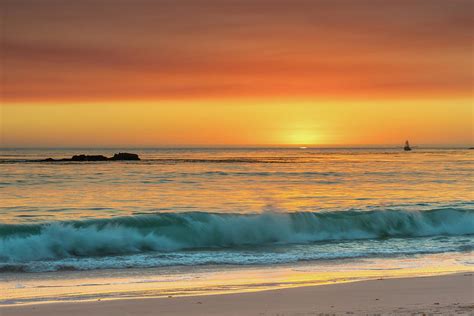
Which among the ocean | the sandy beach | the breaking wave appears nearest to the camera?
the sandy beach

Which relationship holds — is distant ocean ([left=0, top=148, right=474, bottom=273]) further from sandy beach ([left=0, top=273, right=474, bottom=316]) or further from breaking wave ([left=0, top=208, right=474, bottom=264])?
sandy beach ([left=0, top=273, right=474, bottom=316])

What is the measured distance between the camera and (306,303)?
8984 millimetres

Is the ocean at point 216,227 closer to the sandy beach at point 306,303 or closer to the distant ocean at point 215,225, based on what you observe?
the distant ocean at point 215,225

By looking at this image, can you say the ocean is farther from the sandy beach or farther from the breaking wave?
the sandy beach

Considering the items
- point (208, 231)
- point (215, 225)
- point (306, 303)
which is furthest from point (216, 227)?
point (306, 303)

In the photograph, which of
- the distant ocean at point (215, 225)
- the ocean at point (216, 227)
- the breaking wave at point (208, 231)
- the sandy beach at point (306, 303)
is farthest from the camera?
the breaking wave at point (208, 231)

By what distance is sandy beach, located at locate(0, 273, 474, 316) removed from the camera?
832 centimetres

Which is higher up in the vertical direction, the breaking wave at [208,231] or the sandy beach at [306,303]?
the sandy beach at [306,303]

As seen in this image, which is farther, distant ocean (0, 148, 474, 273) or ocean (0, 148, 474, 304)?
→ distant ocean (0, 148, 474, 273)

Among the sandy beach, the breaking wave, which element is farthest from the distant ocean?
the sandy beach

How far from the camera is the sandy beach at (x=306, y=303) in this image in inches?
328

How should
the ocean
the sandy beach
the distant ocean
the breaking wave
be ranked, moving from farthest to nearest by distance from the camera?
the breaking wave, the distant ocean, the ocean, the sandy beach

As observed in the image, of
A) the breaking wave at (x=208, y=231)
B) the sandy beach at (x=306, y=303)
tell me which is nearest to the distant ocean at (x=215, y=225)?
the breaking wave at (x=208, y=231)

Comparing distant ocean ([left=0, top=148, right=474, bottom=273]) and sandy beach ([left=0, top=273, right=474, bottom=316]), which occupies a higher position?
sandy beach ([left=0, top=273, right=474, bottom=316])
